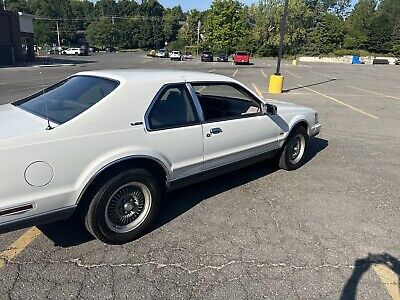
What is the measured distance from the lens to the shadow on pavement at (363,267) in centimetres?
Result: 252

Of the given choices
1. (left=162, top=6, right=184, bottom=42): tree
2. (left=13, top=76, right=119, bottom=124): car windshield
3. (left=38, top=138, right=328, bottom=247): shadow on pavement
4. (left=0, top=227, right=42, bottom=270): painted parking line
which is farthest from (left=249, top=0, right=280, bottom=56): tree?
(left=0, top=227, right=42, bottom=270): painted parking line

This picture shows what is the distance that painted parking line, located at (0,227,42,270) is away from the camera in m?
2.79

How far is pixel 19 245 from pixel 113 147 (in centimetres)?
129

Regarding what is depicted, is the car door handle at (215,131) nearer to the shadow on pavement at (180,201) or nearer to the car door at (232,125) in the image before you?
the car door at (232,125)

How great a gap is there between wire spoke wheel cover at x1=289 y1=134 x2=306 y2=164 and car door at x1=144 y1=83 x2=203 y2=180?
2.03 metres

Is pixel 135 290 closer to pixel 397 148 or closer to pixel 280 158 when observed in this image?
pixel 280 158

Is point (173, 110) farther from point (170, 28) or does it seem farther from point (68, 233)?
point (170, 28)

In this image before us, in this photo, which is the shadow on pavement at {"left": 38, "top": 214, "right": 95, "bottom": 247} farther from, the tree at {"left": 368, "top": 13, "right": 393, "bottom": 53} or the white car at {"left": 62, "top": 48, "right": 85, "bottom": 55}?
the tree at {"left": 368, "top": 13, "right": 393, "bottom": 53}

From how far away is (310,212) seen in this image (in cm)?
374

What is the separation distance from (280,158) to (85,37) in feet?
382

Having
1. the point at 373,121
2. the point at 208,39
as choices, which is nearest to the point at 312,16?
the point at 208,39

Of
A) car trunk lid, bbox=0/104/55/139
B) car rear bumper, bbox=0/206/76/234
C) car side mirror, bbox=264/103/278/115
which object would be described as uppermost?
car trunk lid, bbox=0/104/55/139

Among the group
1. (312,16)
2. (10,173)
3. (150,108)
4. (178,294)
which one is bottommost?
(178,294)

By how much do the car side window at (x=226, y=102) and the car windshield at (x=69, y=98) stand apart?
3.54ft
